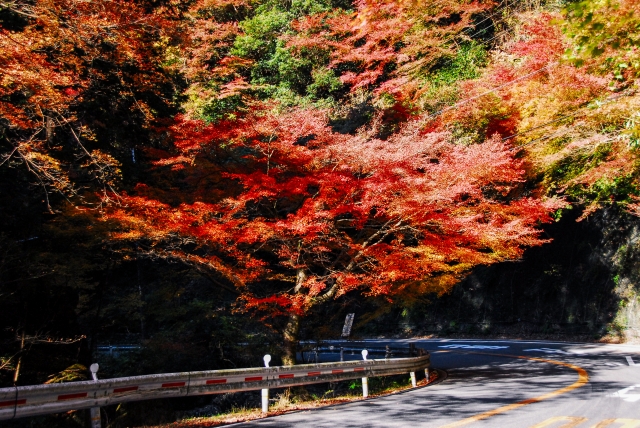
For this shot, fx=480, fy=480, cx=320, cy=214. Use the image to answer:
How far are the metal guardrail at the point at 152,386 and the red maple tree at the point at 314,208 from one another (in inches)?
92.4

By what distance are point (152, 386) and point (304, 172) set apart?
7150mm

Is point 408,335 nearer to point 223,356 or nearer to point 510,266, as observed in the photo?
point 510,266

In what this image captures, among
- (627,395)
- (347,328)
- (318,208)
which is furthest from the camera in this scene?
(347,328)

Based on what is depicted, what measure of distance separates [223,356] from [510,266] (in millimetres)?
15471

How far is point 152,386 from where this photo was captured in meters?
6.34

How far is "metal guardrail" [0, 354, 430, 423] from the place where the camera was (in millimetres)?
4965

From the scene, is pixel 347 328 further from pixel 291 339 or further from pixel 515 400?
pixel 515 400

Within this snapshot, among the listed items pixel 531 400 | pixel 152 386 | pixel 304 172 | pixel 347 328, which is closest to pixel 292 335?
pixel 347 328

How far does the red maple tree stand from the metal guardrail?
235 cm

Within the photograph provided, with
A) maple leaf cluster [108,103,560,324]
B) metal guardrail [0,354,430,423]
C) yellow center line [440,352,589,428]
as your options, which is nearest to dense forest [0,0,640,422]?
maple leaf cluster [108,103,560,324]

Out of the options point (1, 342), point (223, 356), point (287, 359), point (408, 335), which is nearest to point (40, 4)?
point (1, 342)

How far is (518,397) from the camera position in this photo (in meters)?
8.33

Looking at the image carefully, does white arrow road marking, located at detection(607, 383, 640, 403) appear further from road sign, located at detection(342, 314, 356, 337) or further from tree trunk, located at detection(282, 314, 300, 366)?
tree trunk, located at detection(282, 314, 300, 366)

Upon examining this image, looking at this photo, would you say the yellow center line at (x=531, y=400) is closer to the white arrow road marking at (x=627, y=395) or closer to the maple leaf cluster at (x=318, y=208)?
the white arrow road marking at (x=627, y=395)
